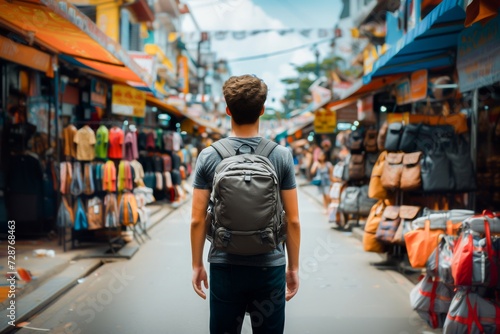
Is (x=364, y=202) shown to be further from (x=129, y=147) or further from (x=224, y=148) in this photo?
(x=224, y=148)

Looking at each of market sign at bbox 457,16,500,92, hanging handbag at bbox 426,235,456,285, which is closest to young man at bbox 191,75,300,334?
hanging handbag at bbox 426,235,456,285

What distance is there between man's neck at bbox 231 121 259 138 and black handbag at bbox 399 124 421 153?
4840 mm

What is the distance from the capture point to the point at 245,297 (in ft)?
8.80

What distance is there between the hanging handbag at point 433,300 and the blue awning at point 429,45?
2.62 metres

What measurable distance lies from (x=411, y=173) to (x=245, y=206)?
501 centimetres

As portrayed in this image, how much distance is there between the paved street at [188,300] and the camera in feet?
17.7

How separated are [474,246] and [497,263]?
0.75 ft

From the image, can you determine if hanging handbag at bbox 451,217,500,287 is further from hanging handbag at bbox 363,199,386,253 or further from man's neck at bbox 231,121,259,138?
hanging handbag at bbox 363,199,386,253

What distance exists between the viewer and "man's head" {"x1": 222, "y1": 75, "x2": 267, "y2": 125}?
2680 mm

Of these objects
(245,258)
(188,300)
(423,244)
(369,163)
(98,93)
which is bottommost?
(188,300)

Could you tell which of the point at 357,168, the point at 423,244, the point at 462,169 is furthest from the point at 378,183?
the point at 423,244

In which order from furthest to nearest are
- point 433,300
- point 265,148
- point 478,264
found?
1. point 433,300
2. point 478,264
3. point 265,148

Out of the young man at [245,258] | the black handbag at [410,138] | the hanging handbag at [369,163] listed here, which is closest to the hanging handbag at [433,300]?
the black handbag at [410,138]

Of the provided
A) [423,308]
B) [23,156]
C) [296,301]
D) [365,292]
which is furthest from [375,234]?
[23,156]
